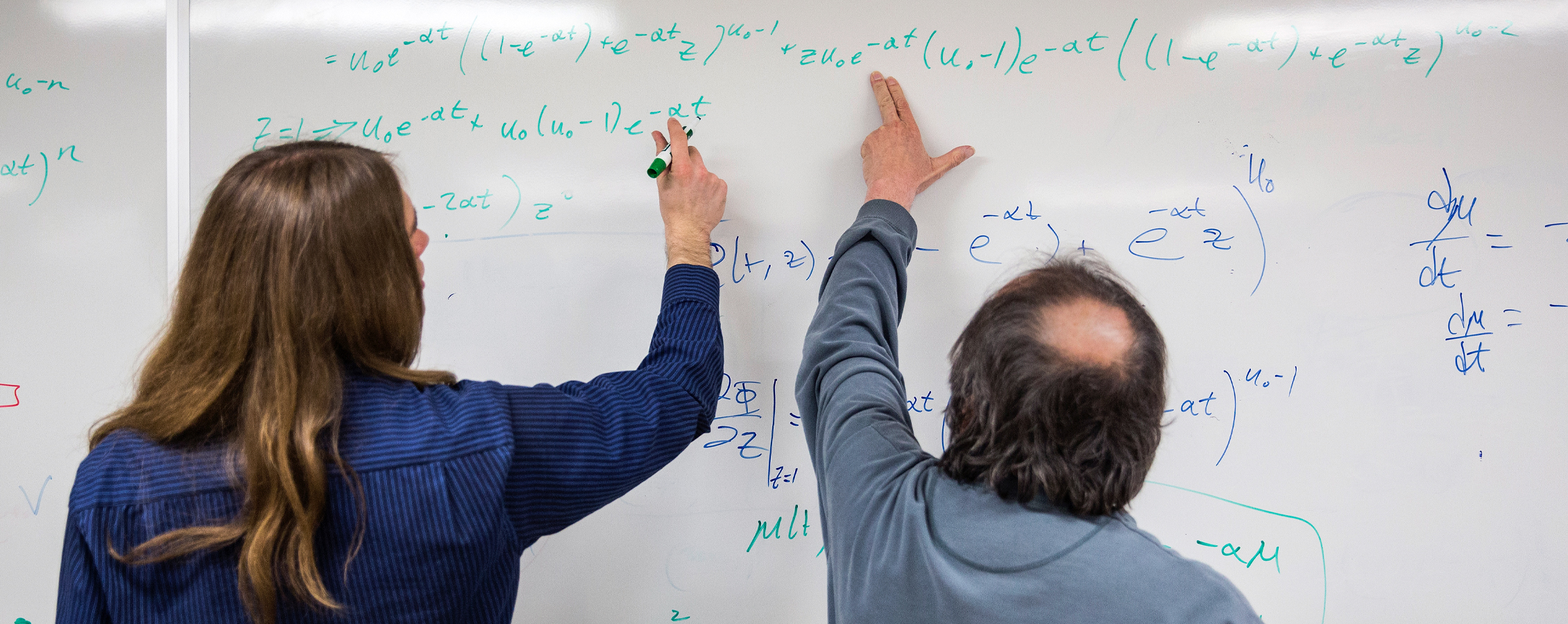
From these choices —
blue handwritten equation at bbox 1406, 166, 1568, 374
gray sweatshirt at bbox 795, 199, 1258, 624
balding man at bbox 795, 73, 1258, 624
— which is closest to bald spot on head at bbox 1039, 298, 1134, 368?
balding man at bbox 795, 73, 1258, 624

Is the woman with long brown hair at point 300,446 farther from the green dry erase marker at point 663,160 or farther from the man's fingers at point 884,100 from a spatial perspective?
the man's fingers at point 884,100

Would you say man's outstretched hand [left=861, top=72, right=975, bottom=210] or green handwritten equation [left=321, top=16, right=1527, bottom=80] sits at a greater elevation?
green handwritten equation [left=321, top=16, right=1527, bottom=80]

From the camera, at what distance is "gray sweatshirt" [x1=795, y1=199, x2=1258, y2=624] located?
0.63 metres

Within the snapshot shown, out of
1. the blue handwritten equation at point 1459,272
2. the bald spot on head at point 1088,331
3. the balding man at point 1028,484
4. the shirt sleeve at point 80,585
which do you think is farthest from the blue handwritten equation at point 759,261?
the blue handwritten equation at point 1459,272

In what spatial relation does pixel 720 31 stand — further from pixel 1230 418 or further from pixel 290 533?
pixel 1230 418

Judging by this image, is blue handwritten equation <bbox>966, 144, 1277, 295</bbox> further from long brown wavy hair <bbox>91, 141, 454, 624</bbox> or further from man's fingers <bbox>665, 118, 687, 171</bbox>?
long brown wavy hair <bbox>91, 141, 454, 624</bbox>

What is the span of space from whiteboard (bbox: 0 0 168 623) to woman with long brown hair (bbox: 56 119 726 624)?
585 millimetres

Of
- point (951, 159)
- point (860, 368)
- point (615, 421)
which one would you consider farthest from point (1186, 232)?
point (615, 421)

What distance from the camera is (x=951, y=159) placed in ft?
3.53

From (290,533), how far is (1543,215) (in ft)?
5.27

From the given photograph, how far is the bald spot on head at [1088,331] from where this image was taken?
65 centimetres

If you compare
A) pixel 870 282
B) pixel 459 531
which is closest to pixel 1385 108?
pixel 870 282

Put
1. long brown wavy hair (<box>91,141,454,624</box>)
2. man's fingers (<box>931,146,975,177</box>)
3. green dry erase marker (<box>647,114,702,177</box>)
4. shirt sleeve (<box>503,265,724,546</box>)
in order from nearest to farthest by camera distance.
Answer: long brown wavy hair (<box>91,141,454,624</box>) < shirt sleeve (<box>503,265,724,546</box>) < green dry erase marker (<box>647,114,702,177</box>) < man's fingers (<box>931,146,975,177</box>)

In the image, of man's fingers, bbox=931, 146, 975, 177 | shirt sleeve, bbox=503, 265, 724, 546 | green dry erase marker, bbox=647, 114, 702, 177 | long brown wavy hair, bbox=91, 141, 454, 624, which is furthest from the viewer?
man's fingers, bbox=931, 146, 975, 177
